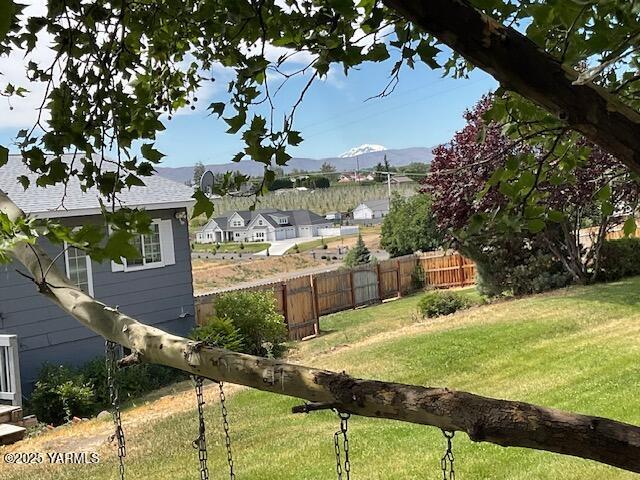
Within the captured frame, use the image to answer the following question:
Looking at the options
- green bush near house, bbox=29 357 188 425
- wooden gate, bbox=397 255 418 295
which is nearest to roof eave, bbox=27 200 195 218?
green bush near house, bbox=29 357 188 425

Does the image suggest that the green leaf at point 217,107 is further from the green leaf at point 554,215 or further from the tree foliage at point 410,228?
the tree foliage at point 410,228

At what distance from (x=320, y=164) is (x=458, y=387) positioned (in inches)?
2143

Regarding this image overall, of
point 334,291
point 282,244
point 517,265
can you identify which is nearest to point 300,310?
point 334,291

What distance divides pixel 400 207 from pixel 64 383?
82.1 feet

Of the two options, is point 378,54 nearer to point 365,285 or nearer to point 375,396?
point 375,396

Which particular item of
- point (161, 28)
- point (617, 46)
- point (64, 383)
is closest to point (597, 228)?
point (64, 383)

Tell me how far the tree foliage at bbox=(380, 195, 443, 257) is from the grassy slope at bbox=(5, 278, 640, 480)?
18772mm

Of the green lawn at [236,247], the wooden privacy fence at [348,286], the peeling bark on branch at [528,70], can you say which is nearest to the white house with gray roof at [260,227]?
the green lawn at [236,247]

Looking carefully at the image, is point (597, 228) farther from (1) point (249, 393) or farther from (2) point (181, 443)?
(2) point (181, 443)

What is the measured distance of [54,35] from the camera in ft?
9.18

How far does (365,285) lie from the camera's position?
23.8 m

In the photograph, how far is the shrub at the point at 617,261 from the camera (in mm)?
15891

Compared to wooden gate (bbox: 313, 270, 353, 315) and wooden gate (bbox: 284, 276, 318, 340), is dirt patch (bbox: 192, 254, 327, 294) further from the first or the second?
wooden gate (bbox: 284, 276, 318, 340)

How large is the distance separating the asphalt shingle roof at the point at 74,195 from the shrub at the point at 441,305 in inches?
250
